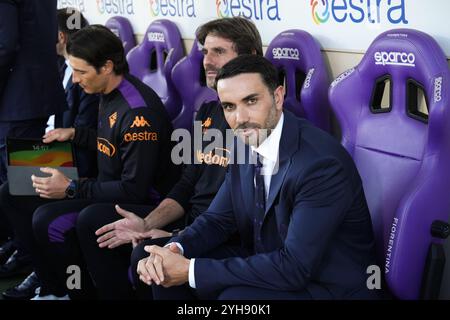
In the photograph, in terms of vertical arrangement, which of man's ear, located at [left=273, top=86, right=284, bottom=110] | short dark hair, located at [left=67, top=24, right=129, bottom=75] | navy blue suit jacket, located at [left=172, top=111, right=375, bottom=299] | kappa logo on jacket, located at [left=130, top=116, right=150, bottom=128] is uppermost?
short dark hair, located at [left=67, top=24, right=129, bottom=75]

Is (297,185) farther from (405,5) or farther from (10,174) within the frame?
(10,174)

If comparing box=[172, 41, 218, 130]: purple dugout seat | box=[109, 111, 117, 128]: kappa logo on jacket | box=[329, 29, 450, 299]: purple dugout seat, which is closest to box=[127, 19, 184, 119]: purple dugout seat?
box=[172, 41, 218, 130]: purple dugout seat

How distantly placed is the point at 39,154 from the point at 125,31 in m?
1.46

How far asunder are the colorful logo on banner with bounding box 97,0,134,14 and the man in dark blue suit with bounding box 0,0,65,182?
1.00 meters

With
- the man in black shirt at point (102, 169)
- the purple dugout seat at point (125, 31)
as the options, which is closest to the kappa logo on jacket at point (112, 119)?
the man in black shirt at point (102, 169)

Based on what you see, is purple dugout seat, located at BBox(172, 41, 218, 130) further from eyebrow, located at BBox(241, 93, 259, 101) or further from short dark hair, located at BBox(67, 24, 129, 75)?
eyebrow, located at BBox(241, 93, 259, 101)

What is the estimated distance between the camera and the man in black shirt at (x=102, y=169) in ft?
8.18

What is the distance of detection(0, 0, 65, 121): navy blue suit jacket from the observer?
2850 mm

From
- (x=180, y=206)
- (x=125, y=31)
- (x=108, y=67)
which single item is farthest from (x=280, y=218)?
(x=125, y=31)

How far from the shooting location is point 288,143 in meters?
Result: 1.78

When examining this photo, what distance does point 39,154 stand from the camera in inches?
105

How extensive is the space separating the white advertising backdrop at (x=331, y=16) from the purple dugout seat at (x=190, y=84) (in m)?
0.28
